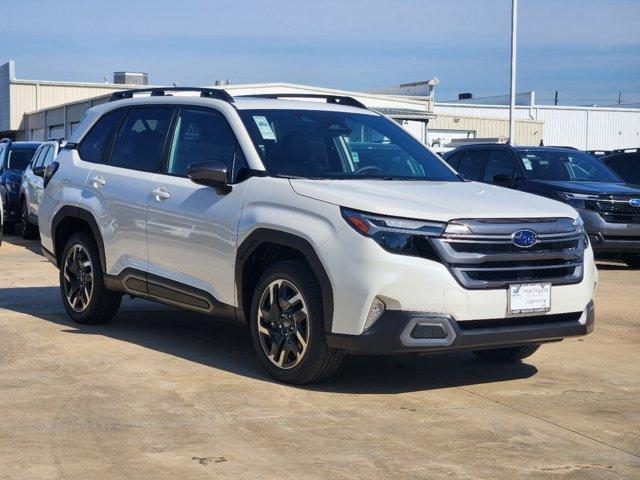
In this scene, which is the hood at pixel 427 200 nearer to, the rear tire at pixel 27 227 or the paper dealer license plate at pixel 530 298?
the paper dealer license plate at pixel 530 298

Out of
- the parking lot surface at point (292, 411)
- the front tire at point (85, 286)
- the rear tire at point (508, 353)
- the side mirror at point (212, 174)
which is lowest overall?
the parking lot surface at point (292, 411)

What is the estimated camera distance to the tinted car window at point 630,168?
18.1 metres

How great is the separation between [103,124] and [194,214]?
2102 millimetres

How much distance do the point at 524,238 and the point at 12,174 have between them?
1655cm

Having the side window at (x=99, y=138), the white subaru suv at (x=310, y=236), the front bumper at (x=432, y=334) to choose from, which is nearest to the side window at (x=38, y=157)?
the side window at (x=99, y=138)

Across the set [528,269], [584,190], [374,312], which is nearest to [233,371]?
[374,312]

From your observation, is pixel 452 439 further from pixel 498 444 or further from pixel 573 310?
pixel 573 310

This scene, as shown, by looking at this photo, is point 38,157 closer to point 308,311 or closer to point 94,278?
point 94,278

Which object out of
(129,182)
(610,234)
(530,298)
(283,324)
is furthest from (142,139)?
(610,234)

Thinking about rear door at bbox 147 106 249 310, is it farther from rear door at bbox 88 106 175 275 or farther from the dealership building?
the dealership building

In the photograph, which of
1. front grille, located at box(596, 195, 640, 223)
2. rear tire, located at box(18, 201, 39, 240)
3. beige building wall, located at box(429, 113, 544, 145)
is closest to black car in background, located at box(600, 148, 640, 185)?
front grille, located at box(596, 195, 640, 223)

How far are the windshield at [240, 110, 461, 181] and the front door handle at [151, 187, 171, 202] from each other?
838mm

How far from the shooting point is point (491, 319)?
650cm

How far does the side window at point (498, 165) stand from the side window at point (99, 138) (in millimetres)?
7915
